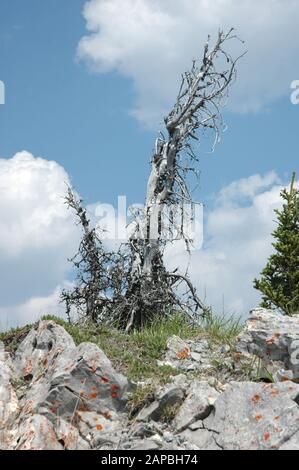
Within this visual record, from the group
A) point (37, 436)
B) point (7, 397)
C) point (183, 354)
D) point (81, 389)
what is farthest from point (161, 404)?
point (7, 397)

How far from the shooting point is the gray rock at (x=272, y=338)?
10094 mm

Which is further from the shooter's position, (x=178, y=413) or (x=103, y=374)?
(x=103, y=374)

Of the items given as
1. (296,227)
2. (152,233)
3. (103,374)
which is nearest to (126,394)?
(103,374)

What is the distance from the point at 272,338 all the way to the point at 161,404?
2.39 metres

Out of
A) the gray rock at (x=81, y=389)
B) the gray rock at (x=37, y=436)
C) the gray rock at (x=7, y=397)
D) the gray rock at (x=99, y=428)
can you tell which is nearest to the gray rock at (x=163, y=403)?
the gray rock at (x=99, y=428)

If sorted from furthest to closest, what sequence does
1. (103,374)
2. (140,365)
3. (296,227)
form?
(296,227), (140,365), (103,374)

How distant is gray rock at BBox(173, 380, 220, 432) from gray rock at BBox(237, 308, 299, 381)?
67.7 inches

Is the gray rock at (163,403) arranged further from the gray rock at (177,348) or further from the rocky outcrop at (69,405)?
the gray rock at (177,348)

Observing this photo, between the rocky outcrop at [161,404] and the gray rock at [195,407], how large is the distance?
13mm

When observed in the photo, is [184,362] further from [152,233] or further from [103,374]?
[152,233]

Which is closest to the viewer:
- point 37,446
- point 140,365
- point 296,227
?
point 37,446
